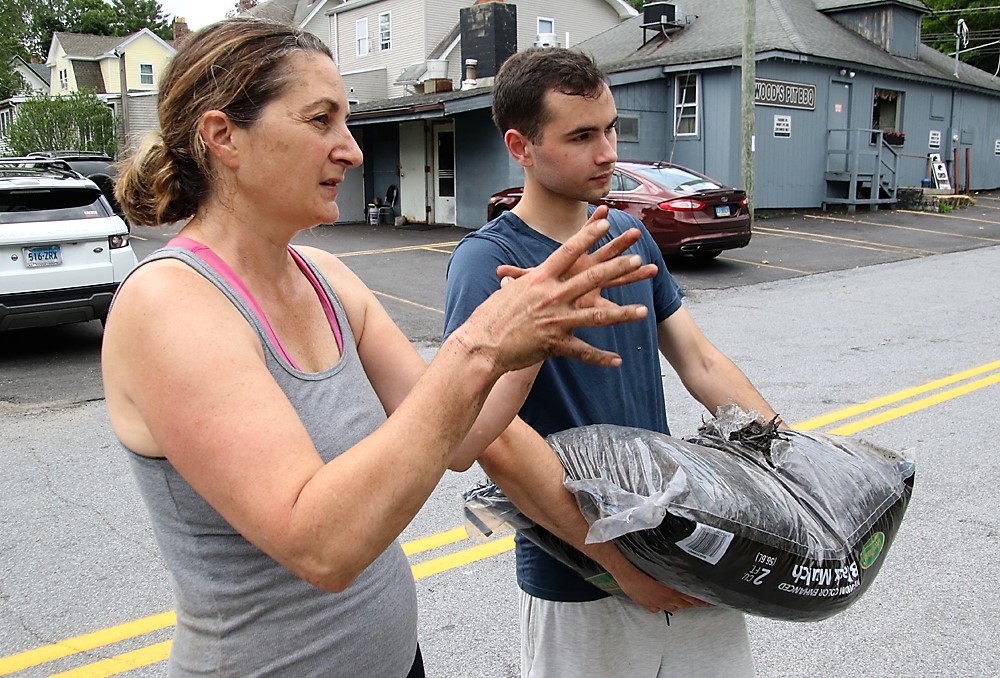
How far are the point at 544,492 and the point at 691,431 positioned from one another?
4.17 meters

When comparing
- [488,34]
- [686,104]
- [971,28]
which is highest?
[971,28]

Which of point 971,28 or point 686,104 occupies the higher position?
point 971,28

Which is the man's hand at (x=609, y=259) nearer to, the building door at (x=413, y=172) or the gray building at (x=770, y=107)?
the gray building at (x=770, y=107)

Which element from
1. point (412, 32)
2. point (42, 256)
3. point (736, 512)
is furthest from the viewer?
point (412, 32)

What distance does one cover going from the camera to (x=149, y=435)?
52.6 inches

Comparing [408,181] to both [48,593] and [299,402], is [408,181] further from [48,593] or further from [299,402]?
[299,402]

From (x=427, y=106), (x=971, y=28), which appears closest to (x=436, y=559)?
(x=427, y=106)

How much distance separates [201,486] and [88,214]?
8267 millimetres

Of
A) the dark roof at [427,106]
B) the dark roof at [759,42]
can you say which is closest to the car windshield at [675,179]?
the dark roof at [427,106]

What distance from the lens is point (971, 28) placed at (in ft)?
136

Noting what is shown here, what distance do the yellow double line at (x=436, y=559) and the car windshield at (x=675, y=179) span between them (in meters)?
6.98

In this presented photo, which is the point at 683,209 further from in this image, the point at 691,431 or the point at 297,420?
the point at 297,420

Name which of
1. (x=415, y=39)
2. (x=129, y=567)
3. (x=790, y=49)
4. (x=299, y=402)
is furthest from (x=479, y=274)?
(x=415, y=39)

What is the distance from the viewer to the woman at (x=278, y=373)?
1188 mm
